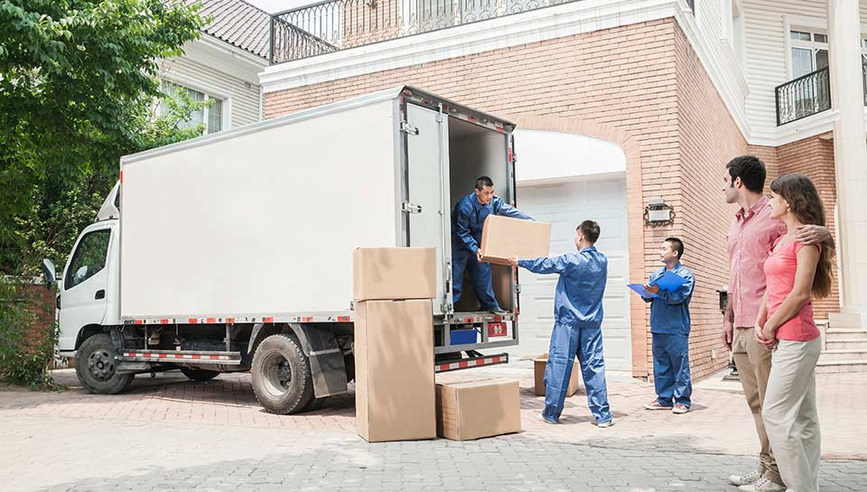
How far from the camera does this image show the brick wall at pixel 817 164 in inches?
709

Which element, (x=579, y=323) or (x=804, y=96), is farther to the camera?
(x=804, y=96)

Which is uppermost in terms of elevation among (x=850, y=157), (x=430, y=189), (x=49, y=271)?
(x=850, y=157)

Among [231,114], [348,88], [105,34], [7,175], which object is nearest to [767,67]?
[348,88]

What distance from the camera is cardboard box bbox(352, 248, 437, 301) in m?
6.52

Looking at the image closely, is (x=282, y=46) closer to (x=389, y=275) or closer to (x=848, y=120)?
(x=389, y=275)

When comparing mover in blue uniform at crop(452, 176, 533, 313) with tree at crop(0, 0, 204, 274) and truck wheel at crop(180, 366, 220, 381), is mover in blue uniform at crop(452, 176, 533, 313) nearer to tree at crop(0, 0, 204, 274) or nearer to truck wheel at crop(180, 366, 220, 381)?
truck wheel at crop(180, 366, 220, 381)

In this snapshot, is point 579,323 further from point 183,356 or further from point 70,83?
point 70,83

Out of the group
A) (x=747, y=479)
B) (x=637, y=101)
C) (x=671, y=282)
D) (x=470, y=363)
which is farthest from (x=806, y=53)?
(x=747, y=479)

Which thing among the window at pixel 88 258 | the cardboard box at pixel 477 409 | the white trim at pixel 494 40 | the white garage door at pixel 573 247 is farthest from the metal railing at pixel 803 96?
the window at pixel 88 258

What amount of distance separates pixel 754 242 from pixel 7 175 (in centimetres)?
1079

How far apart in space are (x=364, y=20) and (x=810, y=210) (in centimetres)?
1084

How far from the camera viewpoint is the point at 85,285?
10.5 meters

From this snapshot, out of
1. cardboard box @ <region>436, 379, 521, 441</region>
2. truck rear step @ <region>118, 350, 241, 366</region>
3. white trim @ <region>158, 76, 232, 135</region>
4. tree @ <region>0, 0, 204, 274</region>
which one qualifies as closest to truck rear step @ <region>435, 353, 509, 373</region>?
cardboard box @ <region>436, 379, 521, 441</region>

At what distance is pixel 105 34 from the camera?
1030 cm
